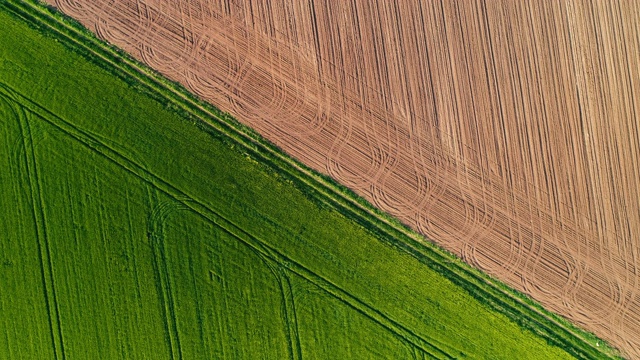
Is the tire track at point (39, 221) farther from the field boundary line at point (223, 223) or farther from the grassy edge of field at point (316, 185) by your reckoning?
the grassy edge of field at point (316, 185)

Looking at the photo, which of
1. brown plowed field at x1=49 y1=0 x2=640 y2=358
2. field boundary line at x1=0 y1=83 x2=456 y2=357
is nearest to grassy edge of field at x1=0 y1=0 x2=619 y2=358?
brown plowed field at x1=49 y1=0 x2=640 y2=358

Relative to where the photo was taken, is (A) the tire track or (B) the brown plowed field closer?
(A) the tire track

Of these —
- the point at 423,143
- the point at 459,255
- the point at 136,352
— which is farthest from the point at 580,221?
the point at 136,352

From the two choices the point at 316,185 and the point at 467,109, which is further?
the point at 467,109

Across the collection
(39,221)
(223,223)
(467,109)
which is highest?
(467,109)

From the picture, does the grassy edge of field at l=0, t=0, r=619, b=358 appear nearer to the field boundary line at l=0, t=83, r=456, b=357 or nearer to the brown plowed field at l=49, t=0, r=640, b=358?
the brown plowed field at l=49, t=0, r=640, b=358

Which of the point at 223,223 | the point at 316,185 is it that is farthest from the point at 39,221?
the point at 316,185

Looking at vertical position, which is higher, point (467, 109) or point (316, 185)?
point (467, 109)

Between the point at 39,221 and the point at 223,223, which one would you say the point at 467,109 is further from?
the point at 39,221
